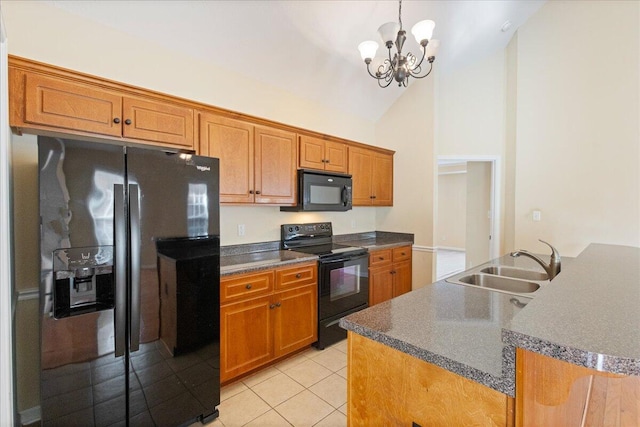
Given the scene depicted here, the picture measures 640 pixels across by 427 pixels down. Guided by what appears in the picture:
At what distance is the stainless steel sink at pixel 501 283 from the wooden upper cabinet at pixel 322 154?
183 cm

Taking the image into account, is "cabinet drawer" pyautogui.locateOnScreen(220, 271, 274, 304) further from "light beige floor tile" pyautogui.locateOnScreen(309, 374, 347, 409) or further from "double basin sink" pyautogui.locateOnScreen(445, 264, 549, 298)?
"double basin sink" pyautogui.locateOnScreen(445, 264, 549, 298)

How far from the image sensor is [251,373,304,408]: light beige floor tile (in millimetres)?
2086

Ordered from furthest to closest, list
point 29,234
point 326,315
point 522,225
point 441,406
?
point 522,225 < point 326,315 < point 29,234 < point 441,406

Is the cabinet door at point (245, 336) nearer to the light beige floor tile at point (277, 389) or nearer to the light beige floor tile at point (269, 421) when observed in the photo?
the light beige floor tile at point (277, 389)

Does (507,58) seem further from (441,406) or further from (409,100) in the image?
(441,406)

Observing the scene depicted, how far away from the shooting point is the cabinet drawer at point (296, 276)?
2.44 metres

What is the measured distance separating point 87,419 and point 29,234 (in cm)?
112

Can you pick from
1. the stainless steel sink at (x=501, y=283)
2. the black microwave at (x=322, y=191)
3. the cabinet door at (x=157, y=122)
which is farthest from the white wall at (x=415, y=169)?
the cabinet door at (x=157, y=122)

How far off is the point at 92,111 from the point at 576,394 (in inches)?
99.0

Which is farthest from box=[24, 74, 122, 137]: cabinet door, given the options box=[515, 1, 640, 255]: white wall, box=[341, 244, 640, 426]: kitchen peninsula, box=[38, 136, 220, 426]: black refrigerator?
box=[515, 1, 640, 255]: white wall

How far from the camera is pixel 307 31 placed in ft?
8.77

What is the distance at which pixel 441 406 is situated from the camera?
92 cm

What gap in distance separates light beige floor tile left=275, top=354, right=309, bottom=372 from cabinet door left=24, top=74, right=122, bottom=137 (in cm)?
216

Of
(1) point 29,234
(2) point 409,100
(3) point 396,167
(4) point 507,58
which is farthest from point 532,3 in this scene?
(1) point 29,234
